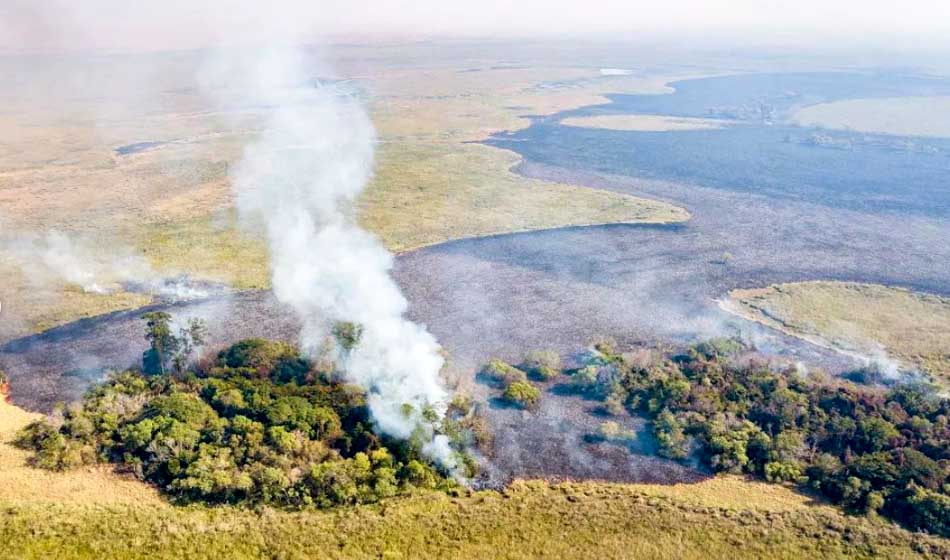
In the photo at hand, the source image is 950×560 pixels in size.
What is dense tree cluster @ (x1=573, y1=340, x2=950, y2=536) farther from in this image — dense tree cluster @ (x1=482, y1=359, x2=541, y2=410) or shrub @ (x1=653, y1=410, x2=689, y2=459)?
dense tree cluster @ (x1=482, y1=359, x2=541, y2=410)

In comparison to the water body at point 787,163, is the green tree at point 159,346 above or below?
below

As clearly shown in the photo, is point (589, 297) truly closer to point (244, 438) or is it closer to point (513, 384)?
point (513, 384)

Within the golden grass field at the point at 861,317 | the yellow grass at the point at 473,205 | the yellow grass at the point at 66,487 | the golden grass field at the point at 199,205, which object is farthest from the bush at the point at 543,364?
the yellow grass at the point at 473,205

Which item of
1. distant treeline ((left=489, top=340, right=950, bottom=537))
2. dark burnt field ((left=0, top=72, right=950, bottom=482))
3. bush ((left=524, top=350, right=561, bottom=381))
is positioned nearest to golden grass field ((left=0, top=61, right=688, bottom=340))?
dark burnt field ((left=0, top=72, right=950, bottom=482))

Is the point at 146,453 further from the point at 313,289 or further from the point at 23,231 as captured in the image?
the point at 23,231

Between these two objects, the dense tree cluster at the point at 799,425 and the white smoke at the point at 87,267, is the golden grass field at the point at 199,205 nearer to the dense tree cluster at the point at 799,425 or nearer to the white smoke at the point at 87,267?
the white smoke at the point at 87,267

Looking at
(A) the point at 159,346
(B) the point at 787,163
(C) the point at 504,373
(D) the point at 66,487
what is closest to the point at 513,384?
(C) the point at 504,373
